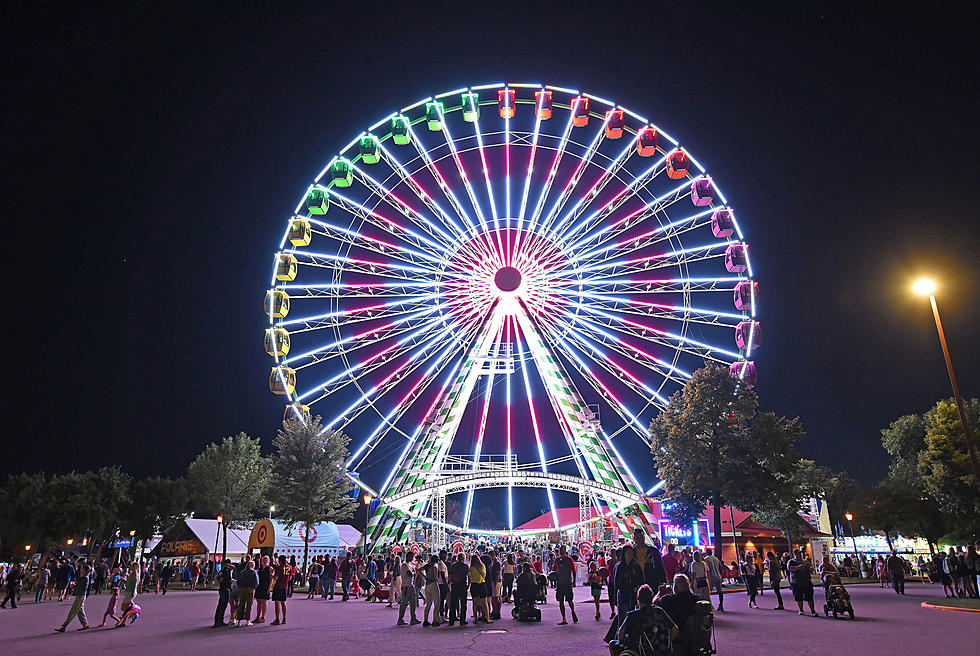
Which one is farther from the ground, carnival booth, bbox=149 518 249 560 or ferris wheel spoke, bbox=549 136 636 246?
ferris wheel spoke, bbox=549 136 636 246

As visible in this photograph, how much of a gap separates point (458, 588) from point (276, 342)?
18037 mm

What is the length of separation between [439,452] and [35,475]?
43.0 meters

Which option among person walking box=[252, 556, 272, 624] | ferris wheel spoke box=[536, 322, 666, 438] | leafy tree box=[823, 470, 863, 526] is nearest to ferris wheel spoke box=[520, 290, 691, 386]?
ferris wheel spoke box=[536, 322, 666, 438]

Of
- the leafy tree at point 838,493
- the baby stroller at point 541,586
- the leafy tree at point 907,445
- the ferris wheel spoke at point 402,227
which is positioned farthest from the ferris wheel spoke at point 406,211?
the leafy tree at point 838,493

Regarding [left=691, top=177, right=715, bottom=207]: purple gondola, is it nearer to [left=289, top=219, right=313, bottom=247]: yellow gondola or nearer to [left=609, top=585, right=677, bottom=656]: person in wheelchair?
[left=289, top=219, right=313, bottom=247]: yellow gondola

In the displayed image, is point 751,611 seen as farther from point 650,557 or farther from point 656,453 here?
point 656,453

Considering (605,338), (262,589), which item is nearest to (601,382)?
(605,338)

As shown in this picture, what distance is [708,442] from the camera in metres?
30.1

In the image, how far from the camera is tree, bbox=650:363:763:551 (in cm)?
2947

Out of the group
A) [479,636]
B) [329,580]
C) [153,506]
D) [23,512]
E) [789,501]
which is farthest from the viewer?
[153,506]

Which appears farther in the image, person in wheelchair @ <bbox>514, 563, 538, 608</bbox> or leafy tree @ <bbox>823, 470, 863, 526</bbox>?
leafy tree @ <bbox>823, 470, 863, 526</bbox>

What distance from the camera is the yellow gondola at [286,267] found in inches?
1135

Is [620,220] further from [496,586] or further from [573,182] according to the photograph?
[496,586]

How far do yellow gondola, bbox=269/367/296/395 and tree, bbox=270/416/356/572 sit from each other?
18.6ft
